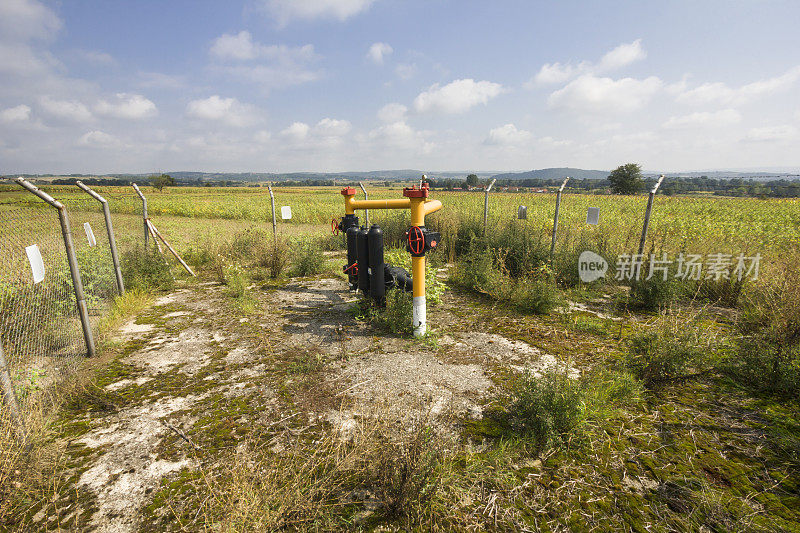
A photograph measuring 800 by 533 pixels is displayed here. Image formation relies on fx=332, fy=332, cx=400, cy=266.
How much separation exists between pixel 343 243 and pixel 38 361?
326 inches

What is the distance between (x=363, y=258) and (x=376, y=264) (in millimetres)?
283

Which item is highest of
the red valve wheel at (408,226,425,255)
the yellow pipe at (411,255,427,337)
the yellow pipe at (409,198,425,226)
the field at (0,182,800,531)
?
the yellow pipe at (409,198,425,226)

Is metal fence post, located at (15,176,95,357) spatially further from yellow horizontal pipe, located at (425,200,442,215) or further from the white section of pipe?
yellow horizontal pipe, located at (425,200,442,215)

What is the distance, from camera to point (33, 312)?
4398 millimetres

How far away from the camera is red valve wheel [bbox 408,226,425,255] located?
4566mm

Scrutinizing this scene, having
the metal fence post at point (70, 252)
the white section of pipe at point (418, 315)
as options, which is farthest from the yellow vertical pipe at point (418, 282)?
the metal fence post at point (70, 252)

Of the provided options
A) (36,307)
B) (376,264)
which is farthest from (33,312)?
(376,264)

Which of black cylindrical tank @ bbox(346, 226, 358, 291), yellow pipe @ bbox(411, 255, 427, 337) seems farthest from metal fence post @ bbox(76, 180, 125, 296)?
yellow pipe @ bbox(411, 255, 427, 337)

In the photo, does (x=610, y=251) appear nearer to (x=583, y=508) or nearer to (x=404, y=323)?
(x=404, y=323)

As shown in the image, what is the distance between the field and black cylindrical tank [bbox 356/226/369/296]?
1.50 ft

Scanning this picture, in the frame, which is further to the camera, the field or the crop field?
the crop field

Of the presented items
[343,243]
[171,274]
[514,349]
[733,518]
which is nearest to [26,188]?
[171,274]

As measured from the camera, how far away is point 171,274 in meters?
7.59

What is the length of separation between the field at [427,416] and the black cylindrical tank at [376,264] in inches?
9.9
